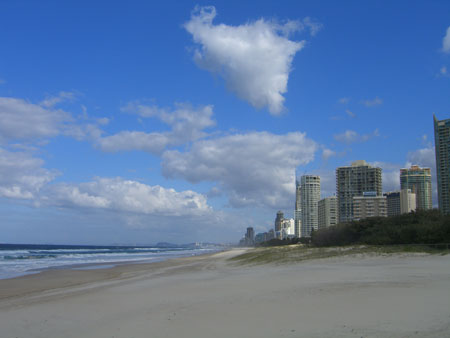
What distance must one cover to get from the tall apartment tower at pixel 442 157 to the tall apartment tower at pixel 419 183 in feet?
96.7

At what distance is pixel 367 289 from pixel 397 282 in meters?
1.93

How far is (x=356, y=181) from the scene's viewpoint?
145750mm

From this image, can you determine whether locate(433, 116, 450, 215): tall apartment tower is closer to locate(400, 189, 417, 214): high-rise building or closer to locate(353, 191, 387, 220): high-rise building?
locate(353, 191, 387, 220): high-rise building

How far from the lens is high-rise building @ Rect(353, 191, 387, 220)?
125037mm

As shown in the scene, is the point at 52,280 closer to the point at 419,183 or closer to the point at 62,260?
the point at 62,260

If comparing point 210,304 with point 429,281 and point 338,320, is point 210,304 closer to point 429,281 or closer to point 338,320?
point 338,320

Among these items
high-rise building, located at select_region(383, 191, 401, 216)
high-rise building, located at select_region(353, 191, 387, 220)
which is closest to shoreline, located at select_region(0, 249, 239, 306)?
high-rise building, located at select_region(353, 191, 387, 220)

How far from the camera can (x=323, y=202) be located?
157125mm

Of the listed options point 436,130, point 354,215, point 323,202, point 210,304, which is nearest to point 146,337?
point 210,304

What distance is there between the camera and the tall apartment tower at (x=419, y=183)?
13562cm

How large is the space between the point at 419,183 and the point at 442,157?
110 ft

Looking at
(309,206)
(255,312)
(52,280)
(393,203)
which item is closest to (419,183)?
(393,203)

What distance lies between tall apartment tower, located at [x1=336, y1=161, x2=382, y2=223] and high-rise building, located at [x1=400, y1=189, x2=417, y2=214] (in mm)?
12518

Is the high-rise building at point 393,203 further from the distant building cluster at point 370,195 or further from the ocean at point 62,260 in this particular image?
the ocean at point 62,260
